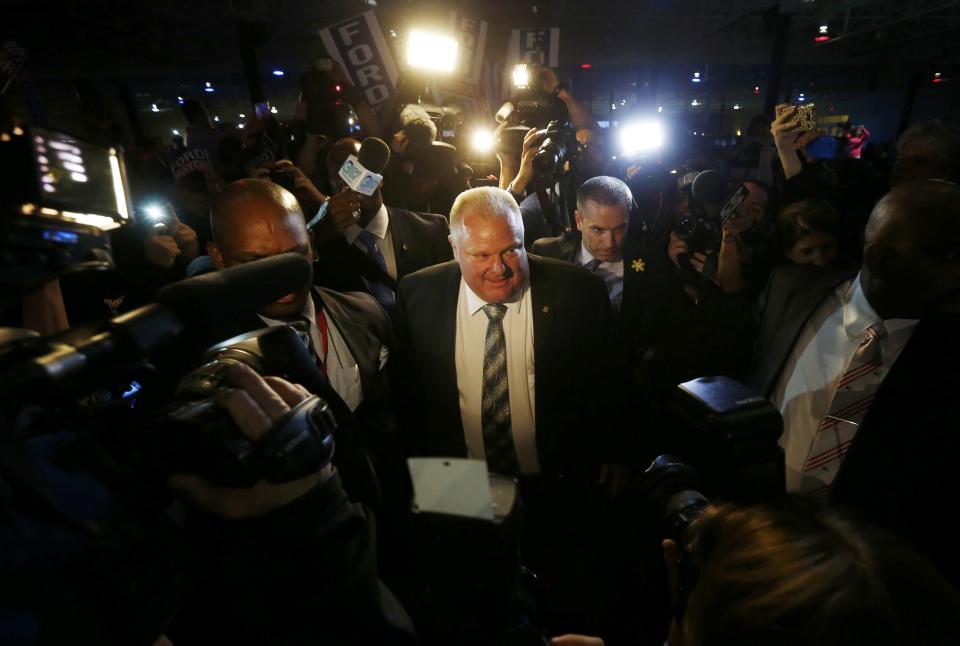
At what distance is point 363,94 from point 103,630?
4.90 meters

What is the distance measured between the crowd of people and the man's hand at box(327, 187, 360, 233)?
2 centimetres

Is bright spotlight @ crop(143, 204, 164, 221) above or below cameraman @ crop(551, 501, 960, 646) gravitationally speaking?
above

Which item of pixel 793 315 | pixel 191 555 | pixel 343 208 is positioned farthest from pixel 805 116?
pixel 191 555

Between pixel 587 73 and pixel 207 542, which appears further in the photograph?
pixel 587 73

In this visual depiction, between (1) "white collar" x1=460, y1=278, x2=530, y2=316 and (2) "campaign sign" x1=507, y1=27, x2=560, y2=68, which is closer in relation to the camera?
(1) "white collar" x1=460, y1=278, x2=530, y2=316

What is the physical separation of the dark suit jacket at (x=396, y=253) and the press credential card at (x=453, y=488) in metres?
2.26

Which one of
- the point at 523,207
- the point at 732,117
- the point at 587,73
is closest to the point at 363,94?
the point at 523,207

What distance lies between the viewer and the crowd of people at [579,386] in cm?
72

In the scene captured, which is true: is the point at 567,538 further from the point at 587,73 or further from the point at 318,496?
the point at 587,73

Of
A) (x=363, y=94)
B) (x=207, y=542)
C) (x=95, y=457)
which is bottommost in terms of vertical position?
(x=207, y=542)

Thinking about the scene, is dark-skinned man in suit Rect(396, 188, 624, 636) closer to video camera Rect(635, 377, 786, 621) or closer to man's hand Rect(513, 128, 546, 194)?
video camera Rect(635, 377, 786, 621)

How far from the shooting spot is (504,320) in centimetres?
232

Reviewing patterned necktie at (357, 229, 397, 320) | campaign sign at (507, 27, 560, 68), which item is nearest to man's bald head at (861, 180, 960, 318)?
patterned necktie at (357, 229, 397, 320)

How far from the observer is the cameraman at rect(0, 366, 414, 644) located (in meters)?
0.52
